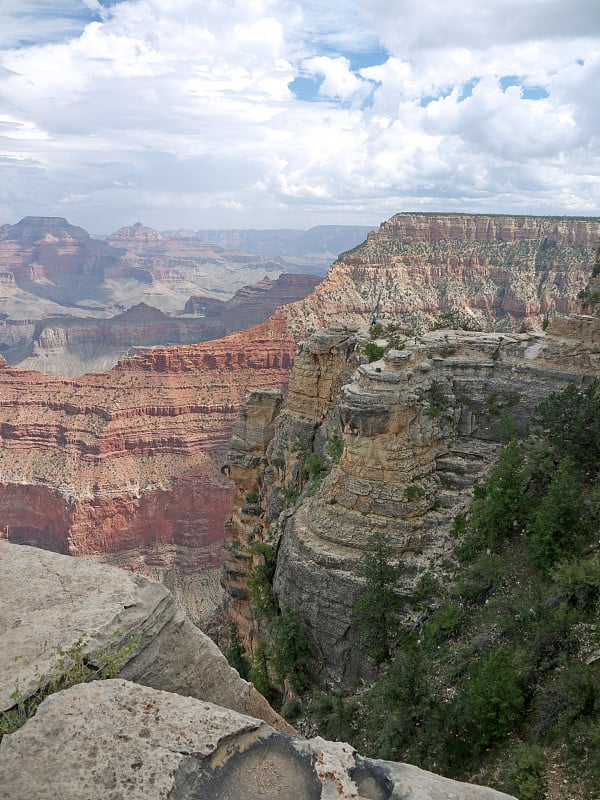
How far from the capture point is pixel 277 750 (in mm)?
6234

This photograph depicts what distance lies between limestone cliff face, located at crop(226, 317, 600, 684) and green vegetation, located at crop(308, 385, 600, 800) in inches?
42.0

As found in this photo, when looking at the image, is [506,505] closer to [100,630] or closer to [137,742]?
[100,630]

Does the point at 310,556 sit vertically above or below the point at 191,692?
below

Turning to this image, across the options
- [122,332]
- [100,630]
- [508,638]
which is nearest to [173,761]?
[100,630]

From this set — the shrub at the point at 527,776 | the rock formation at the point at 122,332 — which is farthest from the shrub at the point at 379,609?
the rock formation at the point at 122,332

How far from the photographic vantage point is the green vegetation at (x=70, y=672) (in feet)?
20.5

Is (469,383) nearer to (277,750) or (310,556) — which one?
(310,556)

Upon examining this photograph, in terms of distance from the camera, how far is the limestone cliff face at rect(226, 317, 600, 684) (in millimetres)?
21297

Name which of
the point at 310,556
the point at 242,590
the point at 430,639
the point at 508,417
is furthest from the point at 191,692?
the point at 242,590

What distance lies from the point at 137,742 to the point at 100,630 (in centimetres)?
199

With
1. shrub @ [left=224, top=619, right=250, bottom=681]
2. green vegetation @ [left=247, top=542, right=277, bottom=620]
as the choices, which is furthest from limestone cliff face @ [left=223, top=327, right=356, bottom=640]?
green vegetation @ [left=247, top=542, right=277, bottom=620]

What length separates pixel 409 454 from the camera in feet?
73.0

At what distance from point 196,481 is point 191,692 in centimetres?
6525

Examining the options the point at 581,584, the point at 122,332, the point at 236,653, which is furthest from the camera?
the point at 122,332
